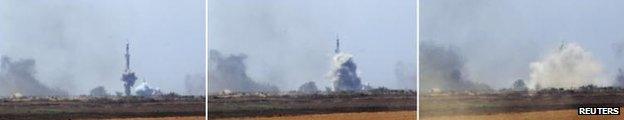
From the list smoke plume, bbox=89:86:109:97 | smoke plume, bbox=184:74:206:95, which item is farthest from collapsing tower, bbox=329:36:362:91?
smoke plume, bbox=89:86:109:97

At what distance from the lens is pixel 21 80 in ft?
17.0

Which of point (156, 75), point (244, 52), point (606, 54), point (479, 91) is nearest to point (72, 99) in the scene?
point (156, 75)

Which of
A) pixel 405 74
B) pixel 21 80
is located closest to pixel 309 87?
pixel 405 74

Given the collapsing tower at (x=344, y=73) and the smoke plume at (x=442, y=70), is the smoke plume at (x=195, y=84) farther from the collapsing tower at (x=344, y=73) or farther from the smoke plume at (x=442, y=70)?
the smoke plume at (x=442, y=70)

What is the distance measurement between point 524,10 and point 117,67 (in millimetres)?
2392

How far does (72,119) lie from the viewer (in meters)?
5.29

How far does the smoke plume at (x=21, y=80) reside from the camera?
17.0 feet

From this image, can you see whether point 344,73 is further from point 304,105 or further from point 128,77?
point 128,77

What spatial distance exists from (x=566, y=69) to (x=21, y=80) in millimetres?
3186

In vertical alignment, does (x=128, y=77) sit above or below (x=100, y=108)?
above

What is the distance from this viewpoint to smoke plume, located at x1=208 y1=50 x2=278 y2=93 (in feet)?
17.0

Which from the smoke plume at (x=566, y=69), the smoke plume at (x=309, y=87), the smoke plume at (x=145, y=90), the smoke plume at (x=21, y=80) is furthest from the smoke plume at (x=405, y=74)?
the smoke plume at (x=21, y=80)

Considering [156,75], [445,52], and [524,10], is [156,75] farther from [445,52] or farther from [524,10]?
[524,10]

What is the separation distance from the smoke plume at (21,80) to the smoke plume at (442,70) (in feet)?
6.97
